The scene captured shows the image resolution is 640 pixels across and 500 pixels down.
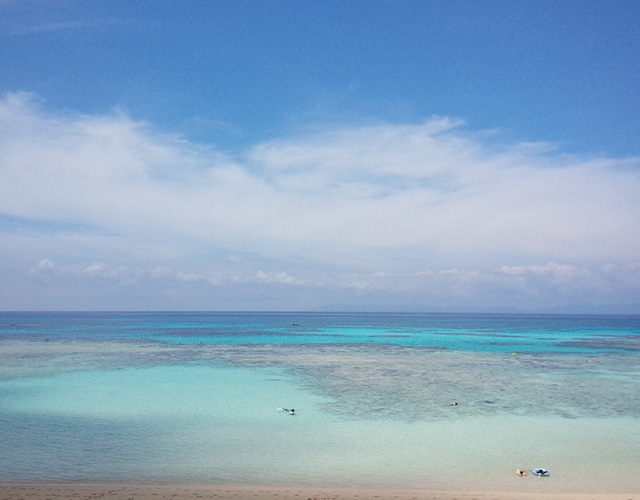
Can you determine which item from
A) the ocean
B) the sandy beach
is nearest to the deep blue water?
the ocean

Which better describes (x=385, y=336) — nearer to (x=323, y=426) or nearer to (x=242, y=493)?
(x=323, y=426)

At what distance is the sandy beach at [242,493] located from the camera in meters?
11.8

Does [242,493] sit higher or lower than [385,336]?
higher

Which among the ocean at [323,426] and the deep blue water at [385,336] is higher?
the ocean at [323,426]

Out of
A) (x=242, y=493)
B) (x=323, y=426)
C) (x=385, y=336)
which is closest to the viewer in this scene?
(x=242, y=493)

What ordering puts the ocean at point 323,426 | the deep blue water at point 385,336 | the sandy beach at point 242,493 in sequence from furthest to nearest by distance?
the deep blue water at point 385,336, the ocean at point 323,426, the sandy beach at point 242,493

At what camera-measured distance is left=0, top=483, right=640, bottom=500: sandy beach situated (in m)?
11.8

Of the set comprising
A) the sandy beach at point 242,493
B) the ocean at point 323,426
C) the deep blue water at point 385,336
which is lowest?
the deep blue water at point 385,336

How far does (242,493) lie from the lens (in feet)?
40.1

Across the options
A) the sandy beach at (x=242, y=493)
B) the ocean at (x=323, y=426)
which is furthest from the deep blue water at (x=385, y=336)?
the sandy beach at (x=242, y=493)

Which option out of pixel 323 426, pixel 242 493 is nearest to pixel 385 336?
pixel 323 426

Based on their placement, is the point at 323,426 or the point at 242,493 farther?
the point at 323,426

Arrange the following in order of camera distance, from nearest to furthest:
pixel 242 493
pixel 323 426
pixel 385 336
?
pixel 242 493, pixel 323 426, pixel 385 336

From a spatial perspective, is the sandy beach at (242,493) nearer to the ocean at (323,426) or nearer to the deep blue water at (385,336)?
the ocean at (323,426)
